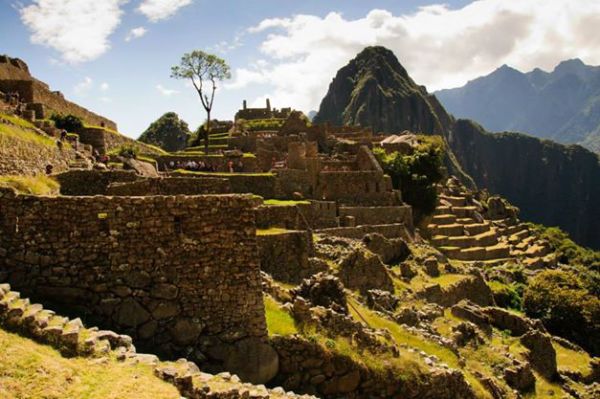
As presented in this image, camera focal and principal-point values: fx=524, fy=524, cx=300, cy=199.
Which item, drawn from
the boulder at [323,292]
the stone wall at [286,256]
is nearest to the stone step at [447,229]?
the stone wall at [286,256]

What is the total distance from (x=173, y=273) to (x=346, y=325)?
13.6 ft

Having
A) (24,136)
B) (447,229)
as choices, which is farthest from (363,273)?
(447,229)

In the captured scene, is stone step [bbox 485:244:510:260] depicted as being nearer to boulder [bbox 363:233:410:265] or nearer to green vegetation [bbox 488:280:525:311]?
green vegetation [bbox 488:280:525:311]

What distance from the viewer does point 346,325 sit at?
11.2 m

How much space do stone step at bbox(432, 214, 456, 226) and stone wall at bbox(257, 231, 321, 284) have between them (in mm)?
33912

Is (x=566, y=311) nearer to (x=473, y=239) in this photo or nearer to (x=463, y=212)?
(x=473, y=239)

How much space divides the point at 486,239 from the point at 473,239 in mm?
2975

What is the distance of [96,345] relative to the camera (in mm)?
6934

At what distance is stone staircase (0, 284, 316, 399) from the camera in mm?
6699

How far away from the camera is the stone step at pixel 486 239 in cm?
5047

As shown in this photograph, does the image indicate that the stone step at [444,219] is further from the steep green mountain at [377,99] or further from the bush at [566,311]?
the steep green mountain at [377,99]

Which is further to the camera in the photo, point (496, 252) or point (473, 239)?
point (496, 252)

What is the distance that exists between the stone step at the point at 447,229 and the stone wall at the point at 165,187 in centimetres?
3530

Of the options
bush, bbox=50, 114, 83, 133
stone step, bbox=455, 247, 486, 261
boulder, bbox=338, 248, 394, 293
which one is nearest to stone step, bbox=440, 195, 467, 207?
stone step, bbox=455, 247, 486, 261
